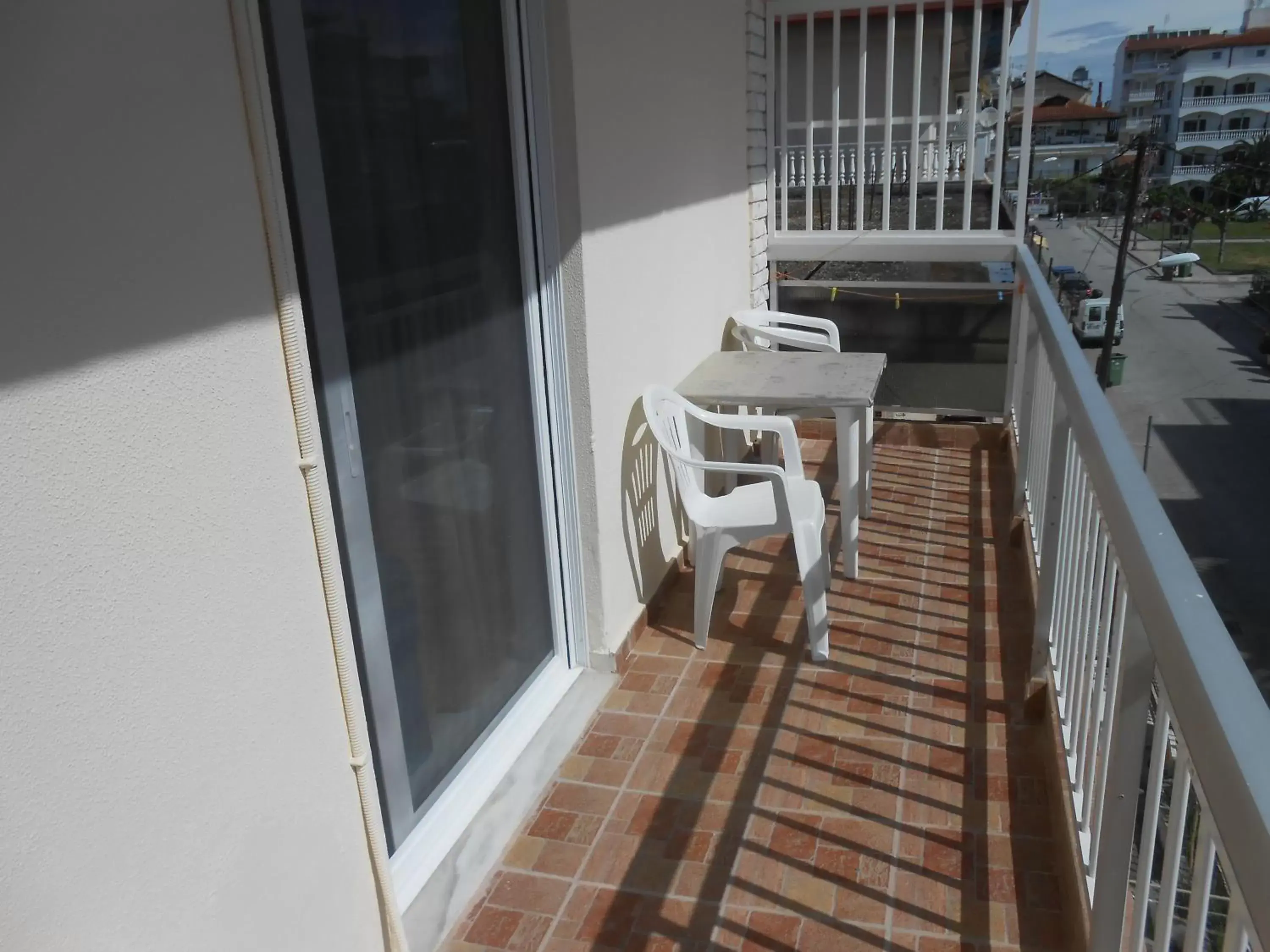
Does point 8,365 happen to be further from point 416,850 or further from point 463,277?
point 416,850

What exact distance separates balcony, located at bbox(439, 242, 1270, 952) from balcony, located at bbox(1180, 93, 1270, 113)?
36373mm

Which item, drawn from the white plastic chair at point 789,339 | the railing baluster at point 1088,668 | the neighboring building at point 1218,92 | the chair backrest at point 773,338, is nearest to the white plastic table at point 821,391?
the white plastic chair at point 789,339

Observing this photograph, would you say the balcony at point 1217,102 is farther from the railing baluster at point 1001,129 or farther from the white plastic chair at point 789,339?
the white plastic chair at point 789,339

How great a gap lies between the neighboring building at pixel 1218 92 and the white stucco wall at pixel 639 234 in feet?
99.3

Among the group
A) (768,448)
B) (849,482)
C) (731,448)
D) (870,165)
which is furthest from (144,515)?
(870,165)

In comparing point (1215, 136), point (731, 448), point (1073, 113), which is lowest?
point (731, 448)

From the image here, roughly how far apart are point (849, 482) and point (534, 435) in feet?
4.79

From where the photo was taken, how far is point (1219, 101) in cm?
3447

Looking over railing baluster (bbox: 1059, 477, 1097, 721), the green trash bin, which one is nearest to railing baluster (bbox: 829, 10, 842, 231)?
railing baluster (bbox: 1059, 477, 1097, 721)

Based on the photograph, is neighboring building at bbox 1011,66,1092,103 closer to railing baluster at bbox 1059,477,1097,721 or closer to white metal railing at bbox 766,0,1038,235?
white metal railing at bbox 766,0,1038,235

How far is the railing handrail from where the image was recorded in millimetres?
849

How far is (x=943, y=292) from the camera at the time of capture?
6.55m

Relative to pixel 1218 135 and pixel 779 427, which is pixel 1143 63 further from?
pixel 779 427

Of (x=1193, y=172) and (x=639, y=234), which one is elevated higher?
(x=639, y=234)
